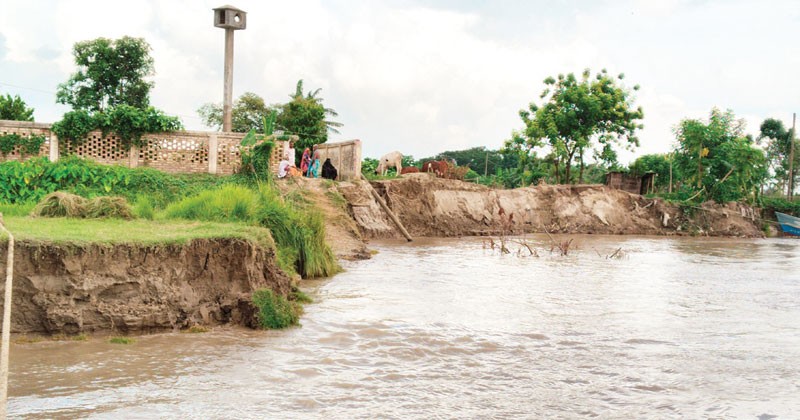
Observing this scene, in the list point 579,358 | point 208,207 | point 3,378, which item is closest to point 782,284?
point 579,358

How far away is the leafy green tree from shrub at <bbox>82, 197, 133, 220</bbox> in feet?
54.0

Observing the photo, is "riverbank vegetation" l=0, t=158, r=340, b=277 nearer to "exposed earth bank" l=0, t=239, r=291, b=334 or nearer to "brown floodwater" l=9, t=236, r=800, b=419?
"exposed earth bank" l=0, t=239, r=291, b=334

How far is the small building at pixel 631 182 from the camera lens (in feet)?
97.2

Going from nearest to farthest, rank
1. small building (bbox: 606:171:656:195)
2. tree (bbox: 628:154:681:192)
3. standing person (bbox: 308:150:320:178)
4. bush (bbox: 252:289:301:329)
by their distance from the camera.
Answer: bush (bbox: 252:289:301:329) → standing person (bbox: 308:150:320:178) → small building (bbox: 606:171:656:195) → tree (bbox: 628:154:681:192)

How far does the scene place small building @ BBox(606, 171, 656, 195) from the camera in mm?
29641

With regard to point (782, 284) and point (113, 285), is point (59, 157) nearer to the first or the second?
point (113, 285)

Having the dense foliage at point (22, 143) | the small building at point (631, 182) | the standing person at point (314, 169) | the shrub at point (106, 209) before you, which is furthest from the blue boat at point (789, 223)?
the shrub at point (106, 209)

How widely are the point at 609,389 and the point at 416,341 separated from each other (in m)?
2.02

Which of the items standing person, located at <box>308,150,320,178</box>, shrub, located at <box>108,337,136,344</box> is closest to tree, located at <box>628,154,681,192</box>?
standing person, located at <box>308,150,320,178</box>

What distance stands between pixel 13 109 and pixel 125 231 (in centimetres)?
1961

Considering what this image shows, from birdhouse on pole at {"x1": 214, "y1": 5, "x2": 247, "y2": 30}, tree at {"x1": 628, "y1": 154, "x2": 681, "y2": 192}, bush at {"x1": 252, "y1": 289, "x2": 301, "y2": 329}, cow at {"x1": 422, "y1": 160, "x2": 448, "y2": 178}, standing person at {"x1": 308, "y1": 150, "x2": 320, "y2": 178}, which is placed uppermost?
birdhouse on pole at {"x1": 214, "y1": 5, "x2": 247, "y2": 30}

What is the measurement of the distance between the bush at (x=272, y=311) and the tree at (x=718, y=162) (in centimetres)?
2465

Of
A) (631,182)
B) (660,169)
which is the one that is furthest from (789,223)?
(631,182)

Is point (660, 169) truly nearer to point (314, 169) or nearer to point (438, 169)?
point (438, 169)
